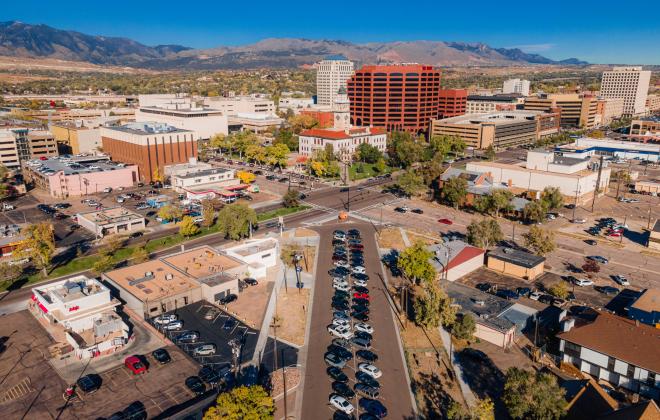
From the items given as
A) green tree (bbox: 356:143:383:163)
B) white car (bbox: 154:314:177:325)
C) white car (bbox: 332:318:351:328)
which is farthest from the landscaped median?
green tree (bbox: 356:143:383:163)

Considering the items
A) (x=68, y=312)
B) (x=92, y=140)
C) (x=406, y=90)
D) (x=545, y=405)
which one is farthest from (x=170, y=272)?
(x=406, y=90)

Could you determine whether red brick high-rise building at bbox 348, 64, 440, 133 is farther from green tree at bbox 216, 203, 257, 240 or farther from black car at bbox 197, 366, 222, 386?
black car at bbox 197, 366, 222, 386

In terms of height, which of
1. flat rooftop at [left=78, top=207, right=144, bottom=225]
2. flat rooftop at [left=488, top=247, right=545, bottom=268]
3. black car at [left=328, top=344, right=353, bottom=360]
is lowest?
black car at [left=328, top=344, right=353, bottom=360]

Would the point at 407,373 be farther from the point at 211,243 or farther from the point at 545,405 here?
the point at 211,243

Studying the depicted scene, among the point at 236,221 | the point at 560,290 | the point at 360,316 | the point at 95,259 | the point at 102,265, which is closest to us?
the point at 360,316

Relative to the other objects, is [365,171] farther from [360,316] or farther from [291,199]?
[360,316]

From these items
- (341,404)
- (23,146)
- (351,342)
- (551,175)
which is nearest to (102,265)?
(351,342)
